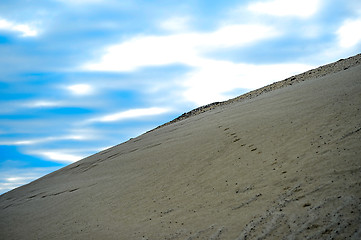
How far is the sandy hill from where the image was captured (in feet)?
15.6

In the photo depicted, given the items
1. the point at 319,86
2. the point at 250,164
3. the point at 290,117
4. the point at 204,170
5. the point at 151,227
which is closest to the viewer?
the point at 151,227

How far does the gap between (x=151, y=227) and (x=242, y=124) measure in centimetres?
528

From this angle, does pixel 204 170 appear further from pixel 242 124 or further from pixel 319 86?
pixel 319 86

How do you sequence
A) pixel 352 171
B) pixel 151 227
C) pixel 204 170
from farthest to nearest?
pixel 204 170 < pixel 151 227 < pixel 352 171

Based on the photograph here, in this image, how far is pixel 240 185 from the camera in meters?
6.35

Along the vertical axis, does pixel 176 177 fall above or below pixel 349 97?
below

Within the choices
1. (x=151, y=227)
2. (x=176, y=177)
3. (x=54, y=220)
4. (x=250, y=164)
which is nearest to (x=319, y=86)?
(x=250, y=164)

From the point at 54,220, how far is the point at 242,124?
642 centimetres

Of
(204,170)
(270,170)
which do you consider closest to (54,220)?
(204,170)

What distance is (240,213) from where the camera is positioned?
17.5ft

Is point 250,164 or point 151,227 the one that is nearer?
point 151,227

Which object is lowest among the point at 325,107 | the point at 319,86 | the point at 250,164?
the point at 250,164

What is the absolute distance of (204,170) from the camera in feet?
26.5

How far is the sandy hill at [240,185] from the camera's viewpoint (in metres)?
4.75
